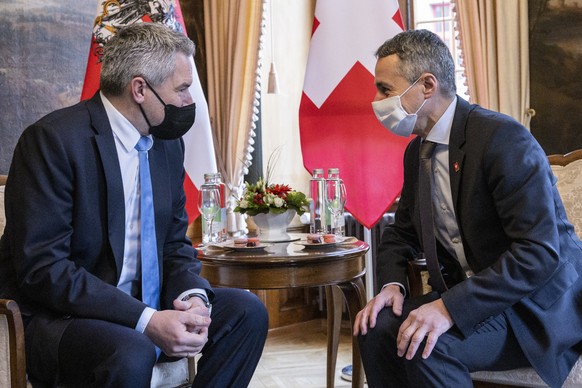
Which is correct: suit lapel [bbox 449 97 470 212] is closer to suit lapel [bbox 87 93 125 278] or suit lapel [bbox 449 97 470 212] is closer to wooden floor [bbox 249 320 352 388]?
suit lapel [bbox 87 93 125 278]

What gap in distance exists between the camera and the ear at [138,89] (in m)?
2.40

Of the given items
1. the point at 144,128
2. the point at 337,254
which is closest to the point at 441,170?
the point at 337,254

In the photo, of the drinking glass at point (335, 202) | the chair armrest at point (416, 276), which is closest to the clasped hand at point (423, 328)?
the chair armrest at point (416, 276)

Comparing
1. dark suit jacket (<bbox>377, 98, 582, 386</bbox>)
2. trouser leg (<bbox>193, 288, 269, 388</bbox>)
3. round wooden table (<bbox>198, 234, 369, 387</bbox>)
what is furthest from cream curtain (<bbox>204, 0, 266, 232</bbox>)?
dark suit jacket (<bbox>377, 98, 582, 386</bbox>)

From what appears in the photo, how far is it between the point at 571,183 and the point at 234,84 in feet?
8.29

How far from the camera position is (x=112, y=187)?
2.31 metres

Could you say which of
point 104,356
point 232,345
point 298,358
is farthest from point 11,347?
point 298,358

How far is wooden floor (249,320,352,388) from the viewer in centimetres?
431

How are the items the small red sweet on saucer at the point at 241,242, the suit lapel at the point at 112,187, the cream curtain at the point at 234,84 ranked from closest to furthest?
the suit lapel at the point at 112,187 → the small red sweet on saucer at the point at 241,242 → the cream curtain at the point at 234,84

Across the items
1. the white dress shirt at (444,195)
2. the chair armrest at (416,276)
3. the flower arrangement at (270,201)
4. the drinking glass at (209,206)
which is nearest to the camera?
the white dress shirt at (444,195)

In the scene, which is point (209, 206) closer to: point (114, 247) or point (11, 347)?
point (114, 247)

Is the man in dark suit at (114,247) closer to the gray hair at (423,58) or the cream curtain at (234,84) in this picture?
the gray hair at (423,58)

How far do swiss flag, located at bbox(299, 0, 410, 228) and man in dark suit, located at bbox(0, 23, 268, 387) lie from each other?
195cm

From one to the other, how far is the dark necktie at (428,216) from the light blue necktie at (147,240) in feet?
3.03
